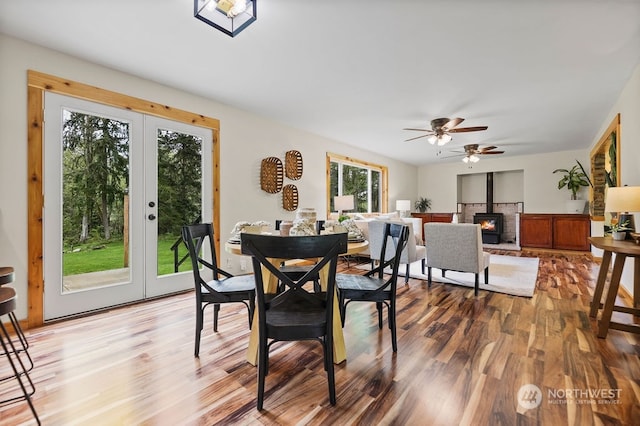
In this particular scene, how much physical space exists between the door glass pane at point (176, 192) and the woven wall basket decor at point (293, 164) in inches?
57.7

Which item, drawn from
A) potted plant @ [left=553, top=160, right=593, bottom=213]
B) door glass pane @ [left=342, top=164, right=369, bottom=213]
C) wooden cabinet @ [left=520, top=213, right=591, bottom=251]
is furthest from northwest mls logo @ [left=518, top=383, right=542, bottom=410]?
potted plant @ [left=553, top=160, right=593, bottom=213]

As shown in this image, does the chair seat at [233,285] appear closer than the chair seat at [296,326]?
No

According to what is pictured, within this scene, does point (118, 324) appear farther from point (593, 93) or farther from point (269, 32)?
point (593, 93)

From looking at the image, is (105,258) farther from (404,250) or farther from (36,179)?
(404,250)

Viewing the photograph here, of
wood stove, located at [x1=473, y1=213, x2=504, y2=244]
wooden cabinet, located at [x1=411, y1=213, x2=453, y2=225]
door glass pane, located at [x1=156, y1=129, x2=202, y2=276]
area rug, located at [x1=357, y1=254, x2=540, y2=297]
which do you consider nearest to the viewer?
door glass pane, located at [x1=156, y1=129, x2=202, y2=276]

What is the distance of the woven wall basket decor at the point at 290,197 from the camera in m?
4.71

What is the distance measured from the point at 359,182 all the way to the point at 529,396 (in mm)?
5745

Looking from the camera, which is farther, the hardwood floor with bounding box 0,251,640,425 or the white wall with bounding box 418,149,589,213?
the white wall with bounding box 418,149,589,213

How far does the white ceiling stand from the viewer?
202cm

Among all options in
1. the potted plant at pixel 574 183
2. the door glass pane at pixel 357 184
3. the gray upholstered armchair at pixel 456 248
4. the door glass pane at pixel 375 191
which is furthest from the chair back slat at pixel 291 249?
the potted plant at pixel 574 183

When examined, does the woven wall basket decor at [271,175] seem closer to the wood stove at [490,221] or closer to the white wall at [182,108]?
the white wall at [182,108]

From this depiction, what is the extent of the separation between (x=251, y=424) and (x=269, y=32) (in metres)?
2.57

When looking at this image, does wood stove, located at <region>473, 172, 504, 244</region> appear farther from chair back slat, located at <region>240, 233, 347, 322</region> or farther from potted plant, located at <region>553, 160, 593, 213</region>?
chair back slat, located at <region>240, 233, 347, 322</region>

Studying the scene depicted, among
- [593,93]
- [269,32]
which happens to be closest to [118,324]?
[269,32]
